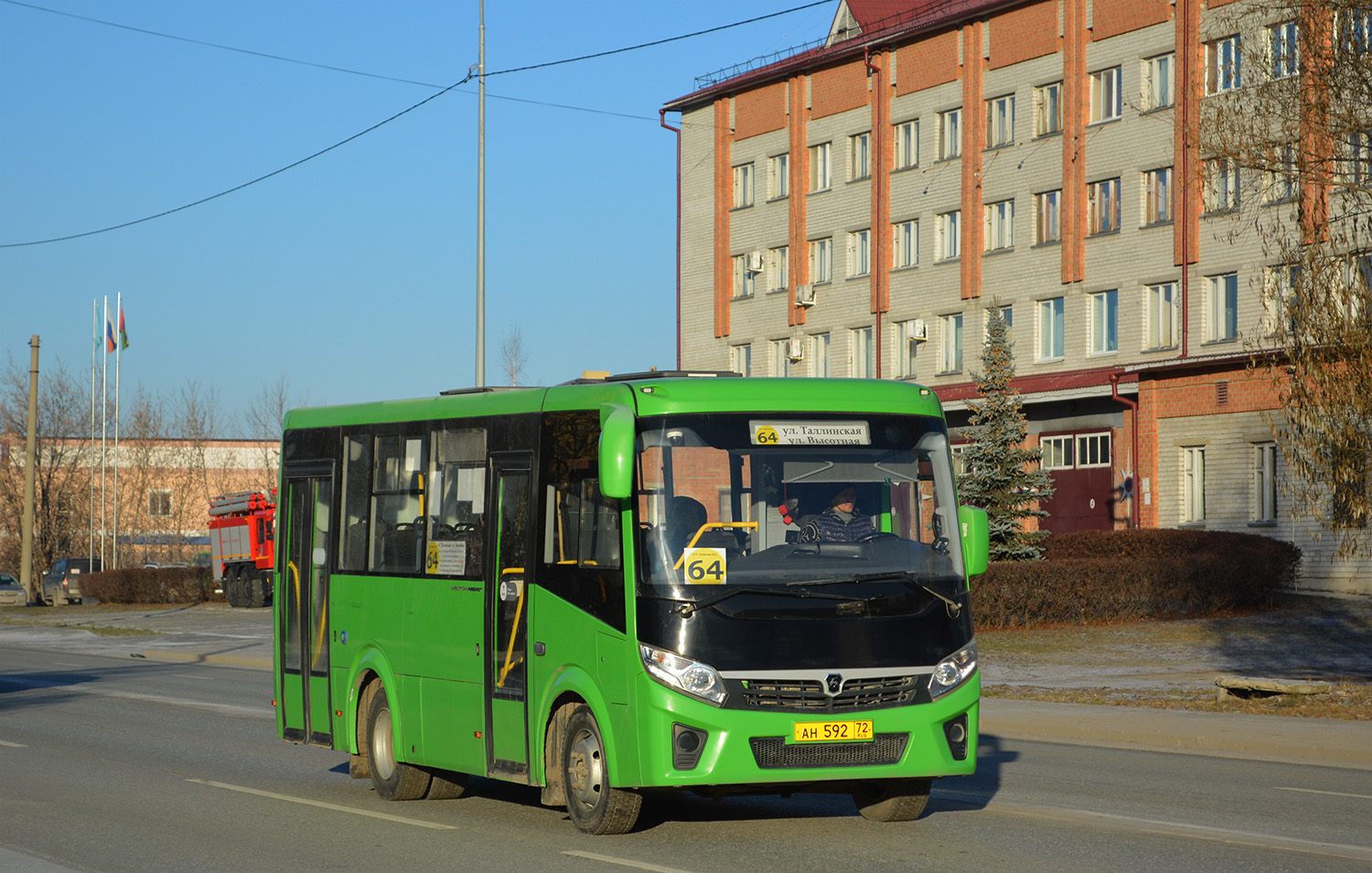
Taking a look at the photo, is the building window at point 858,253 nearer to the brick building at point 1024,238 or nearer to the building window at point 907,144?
the brick building at point 1024,238

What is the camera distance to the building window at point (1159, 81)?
43.8m

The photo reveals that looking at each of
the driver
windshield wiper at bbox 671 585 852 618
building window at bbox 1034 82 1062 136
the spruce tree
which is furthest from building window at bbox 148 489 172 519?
windshield wiper at bbox 671 585 852 618

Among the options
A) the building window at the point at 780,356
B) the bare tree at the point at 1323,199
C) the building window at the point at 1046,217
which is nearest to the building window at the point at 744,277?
the building window at the point at 780,356

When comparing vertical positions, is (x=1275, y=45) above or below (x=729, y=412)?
above

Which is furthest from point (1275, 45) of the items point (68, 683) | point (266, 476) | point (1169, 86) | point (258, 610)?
point (266, 476)

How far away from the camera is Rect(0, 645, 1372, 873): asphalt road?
352 inches

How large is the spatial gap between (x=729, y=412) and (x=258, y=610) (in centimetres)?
4257

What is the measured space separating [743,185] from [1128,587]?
3017 cm

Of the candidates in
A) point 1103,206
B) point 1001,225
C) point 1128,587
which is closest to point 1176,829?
point 1128,587

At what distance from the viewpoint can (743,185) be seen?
58219mm

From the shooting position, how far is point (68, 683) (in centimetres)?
2480

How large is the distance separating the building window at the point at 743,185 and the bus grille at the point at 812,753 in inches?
1949

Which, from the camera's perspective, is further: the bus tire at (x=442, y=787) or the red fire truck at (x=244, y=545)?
the red fire truck at (x=244, y=545)

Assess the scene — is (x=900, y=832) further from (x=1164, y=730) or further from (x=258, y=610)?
(x=258, y=610)
